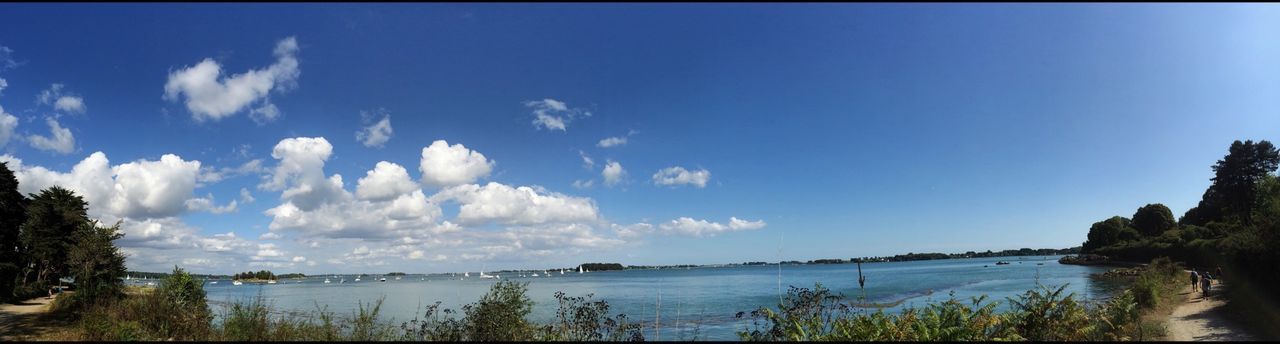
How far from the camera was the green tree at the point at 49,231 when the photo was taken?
3447cm

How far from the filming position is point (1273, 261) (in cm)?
1911

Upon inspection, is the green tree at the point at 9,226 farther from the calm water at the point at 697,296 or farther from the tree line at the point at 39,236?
the calm water at the point at 697,296

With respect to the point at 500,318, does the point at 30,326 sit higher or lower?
lower

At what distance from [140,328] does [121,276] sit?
25.0m

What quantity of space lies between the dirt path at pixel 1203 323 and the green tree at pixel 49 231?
52.4 metres

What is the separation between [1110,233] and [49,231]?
147506 mm

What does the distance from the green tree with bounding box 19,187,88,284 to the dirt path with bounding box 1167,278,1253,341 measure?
172ft

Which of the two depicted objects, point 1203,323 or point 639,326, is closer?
point 639,326

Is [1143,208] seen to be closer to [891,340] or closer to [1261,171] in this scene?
[1261,171]

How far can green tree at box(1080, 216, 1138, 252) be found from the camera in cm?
9869

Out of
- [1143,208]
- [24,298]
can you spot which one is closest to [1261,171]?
[1143,208]

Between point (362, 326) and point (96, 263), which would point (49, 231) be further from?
point (362, 326)

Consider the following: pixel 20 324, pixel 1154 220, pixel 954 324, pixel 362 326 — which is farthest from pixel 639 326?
pixel 1154 220

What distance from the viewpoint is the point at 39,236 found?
3475cm
